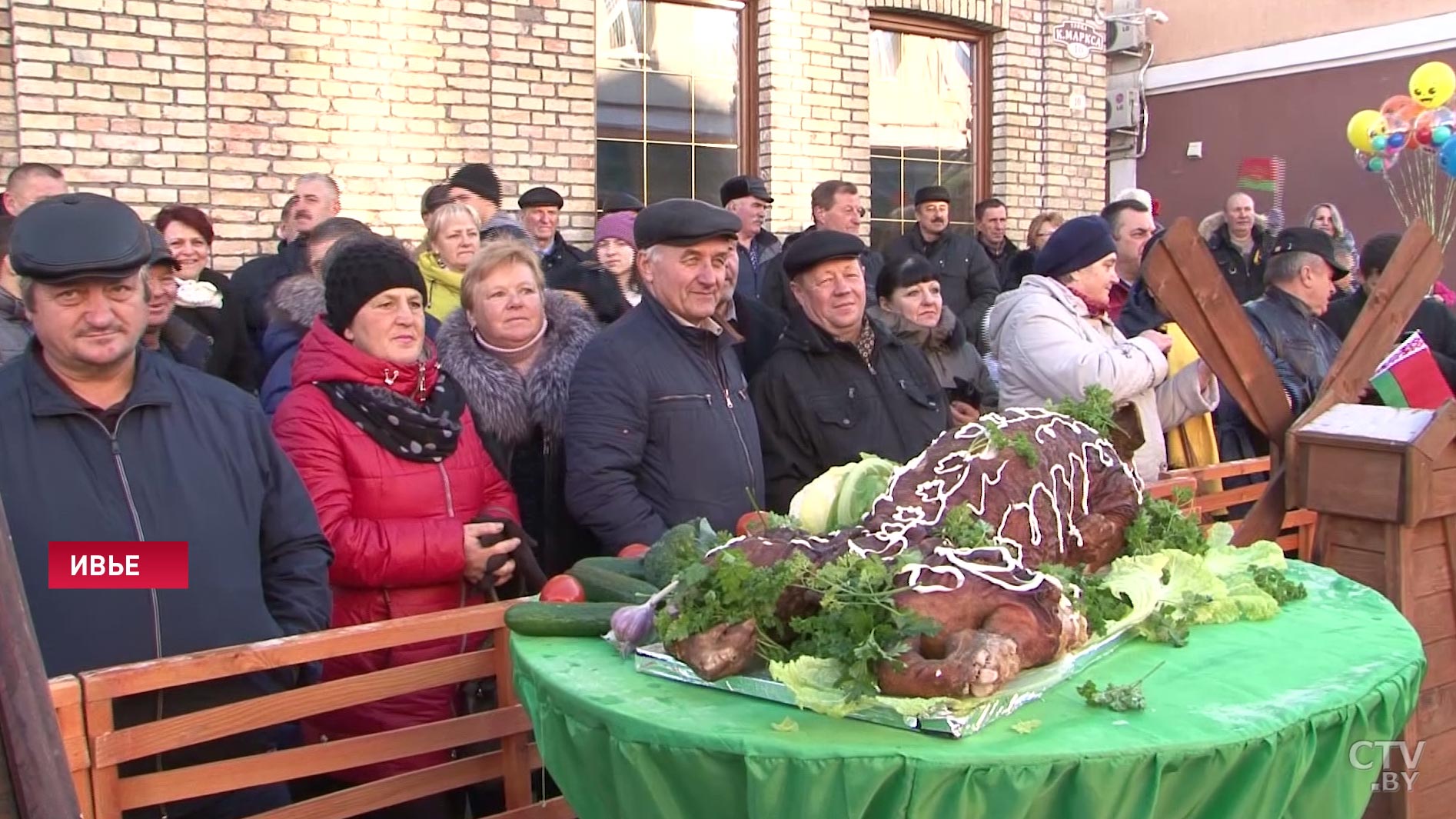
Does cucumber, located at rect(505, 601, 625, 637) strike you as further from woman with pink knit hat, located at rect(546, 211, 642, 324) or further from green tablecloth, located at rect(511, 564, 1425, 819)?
woman with pink knit hat, located at rect(546, 211, 642, 324)

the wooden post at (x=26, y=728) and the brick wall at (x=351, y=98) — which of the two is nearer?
the wooden post at (x=26, y=728)

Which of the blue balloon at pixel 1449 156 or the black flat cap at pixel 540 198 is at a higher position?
the blue balloon at pixel 1449 156

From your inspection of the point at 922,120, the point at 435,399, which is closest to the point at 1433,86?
the point at 922,120

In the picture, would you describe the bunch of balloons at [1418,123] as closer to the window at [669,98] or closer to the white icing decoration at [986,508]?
the window at [669,98]

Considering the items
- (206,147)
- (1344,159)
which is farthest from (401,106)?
(1344,159)

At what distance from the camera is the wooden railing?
2416mm

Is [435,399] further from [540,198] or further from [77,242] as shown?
[540,198]

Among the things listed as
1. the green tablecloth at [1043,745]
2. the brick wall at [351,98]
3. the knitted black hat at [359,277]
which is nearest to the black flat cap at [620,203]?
the brick wall at [351,98]

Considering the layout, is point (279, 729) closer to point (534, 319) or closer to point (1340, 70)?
point (534, 319)

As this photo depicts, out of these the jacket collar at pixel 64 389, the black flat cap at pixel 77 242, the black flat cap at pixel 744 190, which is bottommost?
the jacket collar at pixel 64 389

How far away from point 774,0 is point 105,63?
13.9 ft

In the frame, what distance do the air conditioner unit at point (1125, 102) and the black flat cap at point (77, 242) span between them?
47.4 feet

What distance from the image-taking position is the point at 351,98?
6.89m

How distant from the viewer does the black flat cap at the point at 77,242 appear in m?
2.64
